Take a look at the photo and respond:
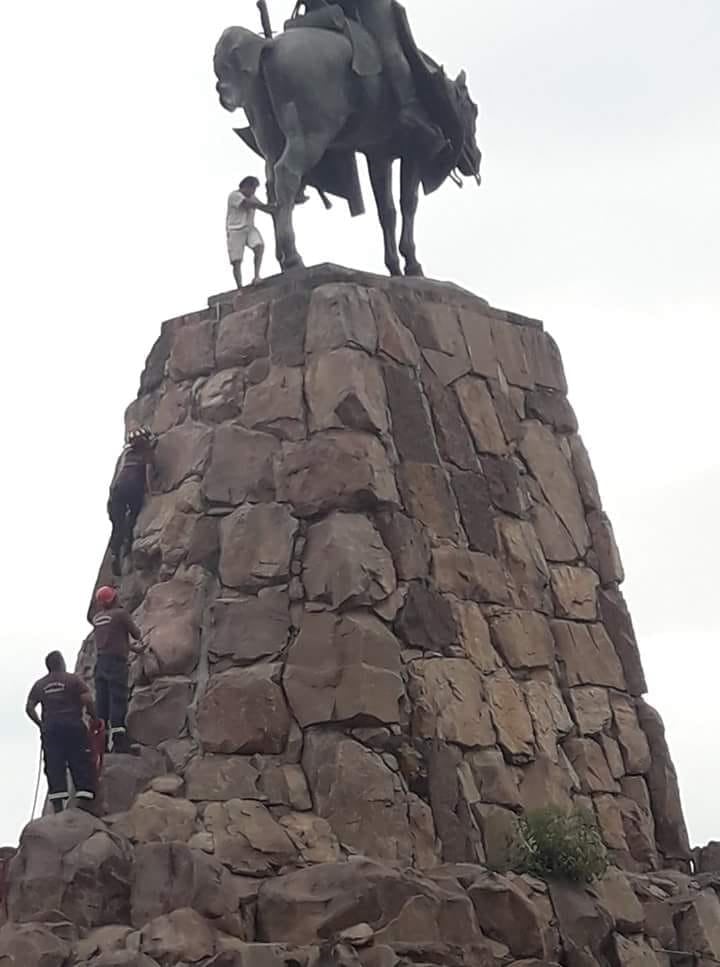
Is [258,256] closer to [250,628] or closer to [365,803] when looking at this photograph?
[250,628]

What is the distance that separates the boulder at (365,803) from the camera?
34.9ft

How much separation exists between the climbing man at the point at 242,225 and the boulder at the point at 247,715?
3591 mm

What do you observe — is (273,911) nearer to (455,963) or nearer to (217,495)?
(455,963)

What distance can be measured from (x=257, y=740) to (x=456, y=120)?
17.7ft

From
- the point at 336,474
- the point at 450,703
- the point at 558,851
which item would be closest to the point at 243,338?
the point at 336,474

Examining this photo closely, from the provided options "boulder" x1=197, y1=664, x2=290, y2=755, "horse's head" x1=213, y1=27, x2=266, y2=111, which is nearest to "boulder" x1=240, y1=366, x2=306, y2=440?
"boulder" x1=197, y1=664, x2=290, y2=755

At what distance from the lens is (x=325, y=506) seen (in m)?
11.7

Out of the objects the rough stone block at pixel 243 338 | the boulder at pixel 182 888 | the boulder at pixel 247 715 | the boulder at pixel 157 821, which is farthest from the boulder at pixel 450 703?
the rough stone block at pixel 243 338

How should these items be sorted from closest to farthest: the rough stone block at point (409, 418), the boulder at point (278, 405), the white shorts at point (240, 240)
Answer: the boulder at point (278, 405) → the rough stone block at point (409, 418) → the white shorts at point (240, 240)

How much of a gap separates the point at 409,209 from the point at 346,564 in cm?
391

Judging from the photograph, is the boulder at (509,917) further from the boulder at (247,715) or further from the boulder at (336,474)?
the boulder at (336,474)

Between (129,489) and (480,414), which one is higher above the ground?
(480,414)

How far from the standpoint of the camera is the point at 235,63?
42.5ft

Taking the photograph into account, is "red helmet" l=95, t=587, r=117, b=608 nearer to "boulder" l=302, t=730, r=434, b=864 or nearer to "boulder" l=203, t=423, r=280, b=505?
"boulder" l=203, t=423, r=280, b=505
